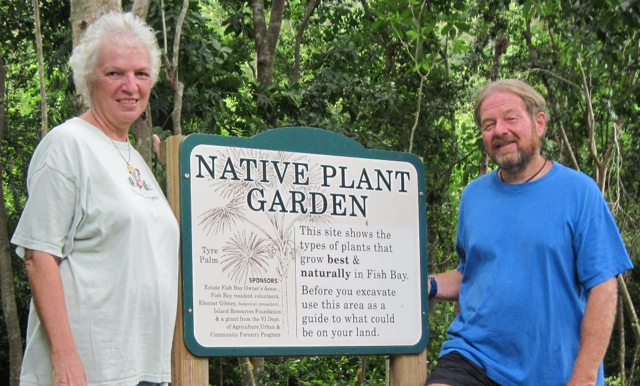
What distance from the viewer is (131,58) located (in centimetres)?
265

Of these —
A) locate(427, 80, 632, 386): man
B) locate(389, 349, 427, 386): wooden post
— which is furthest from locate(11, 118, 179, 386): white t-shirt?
locate(389, 349, 427, 386): wooden post

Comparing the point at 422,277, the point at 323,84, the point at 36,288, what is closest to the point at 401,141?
the point at 323,84

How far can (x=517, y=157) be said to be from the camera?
3188 mm

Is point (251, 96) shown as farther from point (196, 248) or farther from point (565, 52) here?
point (196, 248)

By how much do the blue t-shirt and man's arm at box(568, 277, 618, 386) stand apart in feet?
0.15

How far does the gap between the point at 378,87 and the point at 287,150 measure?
5299 millimetres

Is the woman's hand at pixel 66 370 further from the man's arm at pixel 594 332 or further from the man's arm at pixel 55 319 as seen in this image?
the man's arm at pixel 594 332

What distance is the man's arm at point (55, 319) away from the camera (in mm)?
2303

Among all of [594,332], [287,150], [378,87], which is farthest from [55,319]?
[378,87]

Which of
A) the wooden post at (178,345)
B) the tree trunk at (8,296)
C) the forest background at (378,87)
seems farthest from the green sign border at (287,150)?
the tree trunk at (8,296)

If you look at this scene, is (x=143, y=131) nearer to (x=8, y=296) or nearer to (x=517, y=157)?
(x=517, y=157)

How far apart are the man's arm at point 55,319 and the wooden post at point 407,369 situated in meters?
1.57

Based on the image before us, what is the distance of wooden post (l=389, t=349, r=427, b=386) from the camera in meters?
3.52

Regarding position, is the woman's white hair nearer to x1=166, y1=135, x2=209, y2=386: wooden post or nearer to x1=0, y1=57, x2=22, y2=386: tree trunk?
x1=166, y1=135, x2=209, y2=386: wooden post
